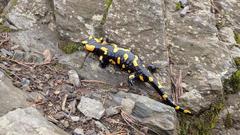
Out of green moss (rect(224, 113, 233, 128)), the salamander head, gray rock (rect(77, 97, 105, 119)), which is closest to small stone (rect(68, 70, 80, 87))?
gray rock (rect(77, 97, 105, 119))

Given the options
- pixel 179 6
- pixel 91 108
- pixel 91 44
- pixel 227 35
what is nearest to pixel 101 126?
pixel 91 108

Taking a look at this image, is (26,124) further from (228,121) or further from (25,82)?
(228,121)

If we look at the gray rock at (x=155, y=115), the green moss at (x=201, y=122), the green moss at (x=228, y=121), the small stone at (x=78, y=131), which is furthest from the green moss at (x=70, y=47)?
the green moss at (x=228, y=121)

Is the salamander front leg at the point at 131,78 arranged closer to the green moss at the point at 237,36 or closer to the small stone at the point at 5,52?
the small stone at the point at 5,52

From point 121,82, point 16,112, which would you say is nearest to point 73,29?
point 121,82

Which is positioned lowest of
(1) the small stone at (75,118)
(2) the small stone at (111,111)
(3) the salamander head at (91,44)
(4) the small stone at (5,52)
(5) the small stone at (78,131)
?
(5) the small stone at (78,131)
